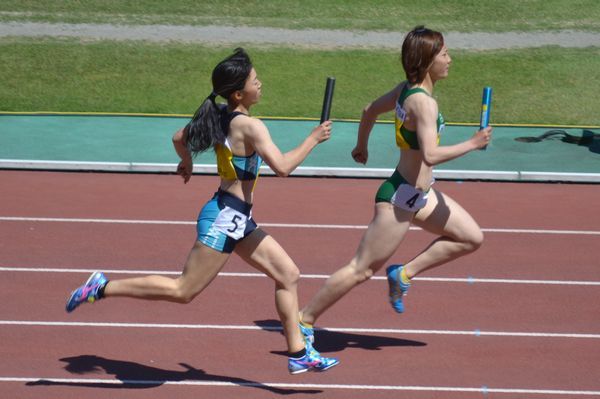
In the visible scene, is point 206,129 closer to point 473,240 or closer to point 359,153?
point 359,153

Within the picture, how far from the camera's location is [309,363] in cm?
686

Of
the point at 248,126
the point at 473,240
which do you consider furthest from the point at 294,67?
the point at 248,126

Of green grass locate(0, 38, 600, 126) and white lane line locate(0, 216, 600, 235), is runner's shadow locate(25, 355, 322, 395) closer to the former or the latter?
white lane line locate(0, 216, 600, 235)

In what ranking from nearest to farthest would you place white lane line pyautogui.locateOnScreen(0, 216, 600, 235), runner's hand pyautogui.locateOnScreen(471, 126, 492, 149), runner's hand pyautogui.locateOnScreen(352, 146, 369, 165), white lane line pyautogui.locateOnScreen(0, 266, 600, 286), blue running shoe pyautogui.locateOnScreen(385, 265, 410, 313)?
1. runner's hand pyautogui.locateOnScreen(471, 126, 492, 149)
2. blue running shoe pyautogui.locateOnScreen(385, 265, 410, 313)
3. runner's hand pyautogui.locateOnScreen(352, 146, 369, 165)
4. white lane line pyautogui.locateOnScreen(0, 266, 600, 286)
5. white lane line pyautogui.locateOnScreen(0, 216, 600, 235)

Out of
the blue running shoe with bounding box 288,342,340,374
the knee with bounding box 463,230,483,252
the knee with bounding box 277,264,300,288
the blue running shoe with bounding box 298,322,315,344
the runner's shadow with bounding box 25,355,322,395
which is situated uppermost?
the knee with bounding box 463,230,483,252

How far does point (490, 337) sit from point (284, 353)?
1.56 metres

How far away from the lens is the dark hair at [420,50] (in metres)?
7.00

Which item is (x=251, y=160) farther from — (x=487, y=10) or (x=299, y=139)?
(x=487, y=10)

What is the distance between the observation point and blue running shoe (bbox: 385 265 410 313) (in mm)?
7645

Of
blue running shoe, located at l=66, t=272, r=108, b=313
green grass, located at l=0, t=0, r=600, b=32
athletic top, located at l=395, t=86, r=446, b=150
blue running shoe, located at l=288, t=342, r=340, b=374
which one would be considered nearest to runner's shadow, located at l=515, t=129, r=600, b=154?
green grass, located at l=0, t=0, r=600, b=32

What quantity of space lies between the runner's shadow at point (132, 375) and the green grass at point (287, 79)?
33.0ft

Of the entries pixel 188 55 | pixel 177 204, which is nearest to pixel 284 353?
pixel 177 204

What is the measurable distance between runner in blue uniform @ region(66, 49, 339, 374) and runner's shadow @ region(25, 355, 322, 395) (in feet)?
1.37

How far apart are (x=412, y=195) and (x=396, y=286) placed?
787 mm
